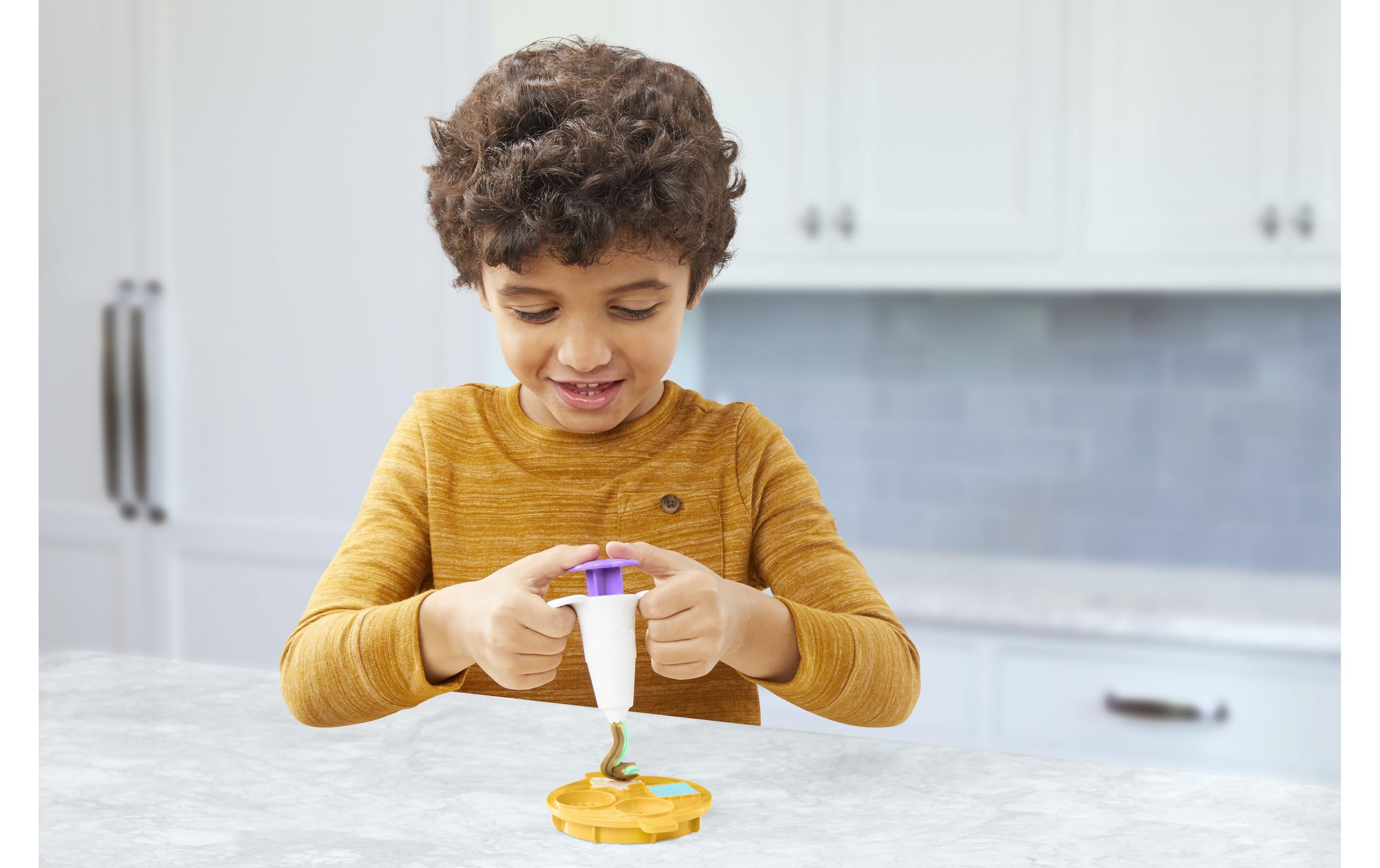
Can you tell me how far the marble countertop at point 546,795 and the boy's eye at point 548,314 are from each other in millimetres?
280

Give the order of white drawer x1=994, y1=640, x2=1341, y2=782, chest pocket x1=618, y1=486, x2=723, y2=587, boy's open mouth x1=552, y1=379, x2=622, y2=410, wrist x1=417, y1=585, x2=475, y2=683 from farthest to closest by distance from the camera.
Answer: white drawer x1=994, y1=640, x2=1341, y2=782, chest pocket x1=618, y1=486, x2=723, y2=587, boy's open mouth x1=552, y1=379, x2=622, y2=410, wrist x1=417, y1=585, x2=475, y2=683

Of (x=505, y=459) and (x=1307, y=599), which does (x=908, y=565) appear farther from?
(x=505, y=459)

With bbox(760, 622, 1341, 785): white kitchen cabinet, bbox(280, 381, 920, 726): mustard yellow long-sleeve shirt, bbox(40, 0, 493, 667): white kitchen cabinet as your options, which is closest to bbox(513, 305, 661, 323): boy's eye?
bbox(280, 381, 920, 726): mustard yellow long-sleeve shirt

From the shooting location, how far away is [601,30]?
2.42 m

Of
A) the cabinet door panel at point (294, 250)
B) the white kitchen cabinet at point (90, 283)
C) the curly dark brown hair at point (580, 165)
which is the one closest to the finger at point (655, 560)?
the curly dark brown hair at point (580, 165)

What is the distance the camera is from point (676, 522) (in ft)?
3.22

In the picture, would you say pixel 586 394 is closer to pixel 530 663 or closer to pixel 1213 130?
pixel 530 663

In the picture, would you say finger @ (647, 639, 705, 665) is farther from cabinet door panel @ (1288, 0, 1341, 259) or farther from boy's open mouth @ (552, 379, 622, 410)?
cabinet door panel @ (1288, 0, 1341, 259)

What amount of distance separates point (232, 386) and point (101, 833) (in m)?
1.93

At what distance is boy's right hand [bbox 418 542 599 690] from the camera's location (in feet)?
2.25

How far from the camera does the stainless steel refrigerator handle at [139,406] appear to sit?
250 centimetres

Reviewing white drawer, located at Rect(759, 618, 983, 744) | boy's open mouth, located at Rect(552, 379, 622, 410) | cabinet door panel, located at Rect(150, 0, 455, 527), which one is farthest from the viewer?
cabinet door panel, located at Rect(150, 0, 455, 527)

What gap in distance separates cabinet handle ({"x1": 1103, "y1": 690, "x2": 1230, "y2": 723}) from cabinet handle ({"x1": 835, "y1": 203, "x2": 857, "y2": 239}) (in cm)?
98
